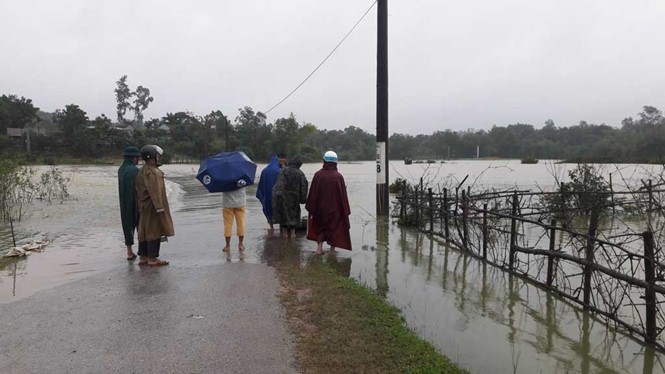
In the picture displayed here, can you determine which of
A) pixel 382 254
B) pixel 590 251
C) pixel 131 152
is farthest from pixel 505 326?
pixel 131 152

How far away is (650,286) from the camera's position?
4.84 m

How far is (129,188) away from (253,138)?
71866mm

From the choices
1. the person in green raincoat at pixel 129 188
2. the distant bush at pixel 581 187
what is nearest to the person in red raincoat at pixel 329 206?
the person in green raincoat at pixel 129 188

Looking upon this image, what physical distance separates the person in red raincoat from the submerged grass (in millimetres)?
1669

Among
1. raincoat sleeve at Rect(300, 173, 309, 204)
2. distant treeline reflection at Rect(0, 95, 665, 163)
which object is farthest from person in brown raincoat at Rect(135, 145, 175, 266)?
distant treeline reflection at Rect(0, 95, 665, 163)

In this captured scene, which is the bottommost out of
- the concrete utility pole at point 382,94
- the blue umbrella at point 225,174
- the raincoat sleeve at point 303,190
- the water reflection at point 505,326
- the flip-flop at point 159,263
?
the water reflection at point 505,326

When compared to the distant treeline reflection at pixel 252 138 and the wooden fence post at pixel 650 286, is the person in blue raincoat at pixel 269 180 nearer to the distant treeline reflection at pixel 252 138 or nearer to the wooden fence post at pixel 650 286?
the wooden fence post at pixel 650 286

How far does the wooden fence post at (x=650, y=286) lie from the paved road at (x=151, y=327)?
361cm

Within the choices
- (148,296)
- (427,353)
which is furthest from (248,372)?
(148,296)

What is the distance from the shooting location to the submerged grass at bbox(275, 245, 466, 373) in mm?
3873

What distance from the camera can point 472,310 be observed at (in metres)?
6.23

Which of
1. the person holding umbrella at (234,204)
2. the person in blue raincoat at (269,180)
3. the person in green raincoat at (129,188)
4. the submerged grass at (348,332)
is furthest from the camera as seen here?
the person in blue raincoat at (269,180)

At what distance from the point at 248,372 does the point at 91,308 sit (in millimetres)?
2542

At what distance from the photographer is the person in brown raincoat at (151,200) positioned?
22.2ft
